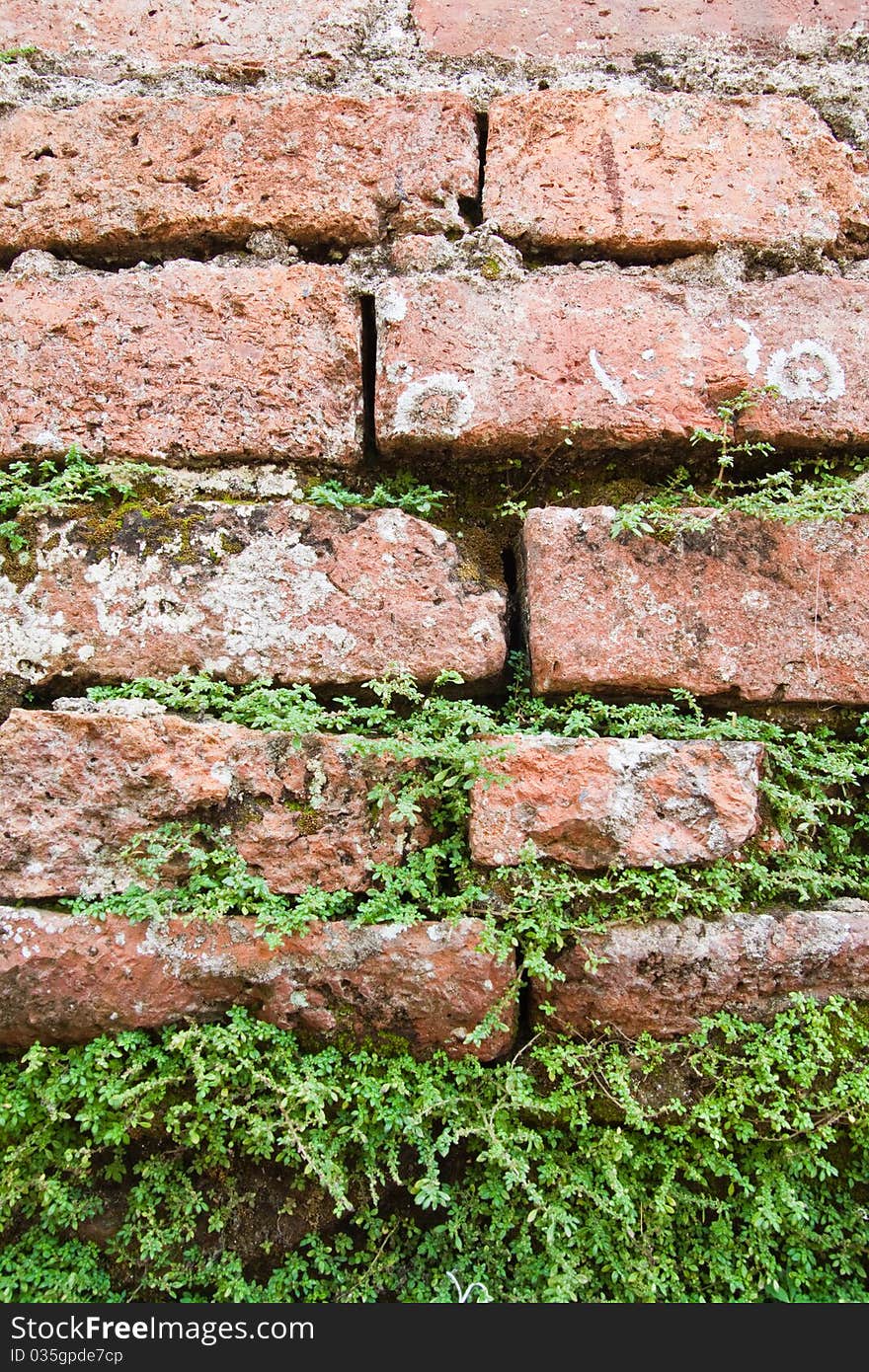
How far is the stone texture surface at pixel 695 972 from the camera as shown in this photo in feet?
3.99

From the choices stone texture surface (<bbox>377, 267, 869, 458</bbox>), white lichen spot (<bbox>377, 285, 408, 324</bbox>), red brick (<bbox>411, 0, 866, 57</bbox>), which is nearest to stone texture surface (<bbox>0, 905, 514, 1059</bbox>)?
stone texture surface (<bbox>377, 267, 869, 458</bbox>)

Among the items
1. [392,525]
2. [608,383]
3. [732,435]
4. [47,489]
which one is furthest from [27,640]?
[732,435]

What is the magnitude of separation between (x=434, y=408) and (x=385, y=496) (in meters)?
0.18

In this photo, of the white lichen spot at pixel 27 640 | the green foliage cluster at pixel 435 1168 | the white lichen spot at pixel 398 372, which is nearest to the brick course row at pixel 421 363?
the white lichen spot at pixel 398 372

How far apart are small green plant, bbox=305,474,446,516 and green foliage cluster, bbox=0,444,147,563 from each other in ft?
1.03

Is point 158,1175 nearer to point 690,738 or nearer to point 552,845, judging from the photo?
point 552,845

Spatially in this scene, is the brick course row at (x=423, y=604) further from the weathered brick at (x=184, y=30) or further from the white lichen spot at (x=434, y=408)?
the weathered brick at (x=184, y=30)

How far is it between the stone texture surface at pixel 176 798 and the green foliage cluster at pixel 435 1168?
0.25 m

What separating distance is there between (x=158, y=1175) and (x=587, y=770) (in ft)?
2.78

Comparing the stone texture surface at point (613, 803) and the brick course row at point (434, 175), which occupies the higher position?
the brick course row at point (434, 175)

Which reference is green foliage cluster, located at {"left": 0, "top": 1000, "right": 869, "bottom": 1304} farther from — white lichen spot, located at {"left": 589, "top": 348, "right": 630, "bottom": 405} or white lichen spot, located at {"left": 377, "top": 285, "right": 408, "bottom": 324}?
white lichen spot, located at {"left": 377, "top": 285, "right": 408, "bottom": 324}

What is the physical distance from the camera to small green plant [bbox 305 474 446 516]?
4.69 feet

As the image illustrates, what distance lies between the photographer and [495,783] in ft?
4.16

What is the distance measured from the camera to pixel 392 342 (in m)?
1.49
